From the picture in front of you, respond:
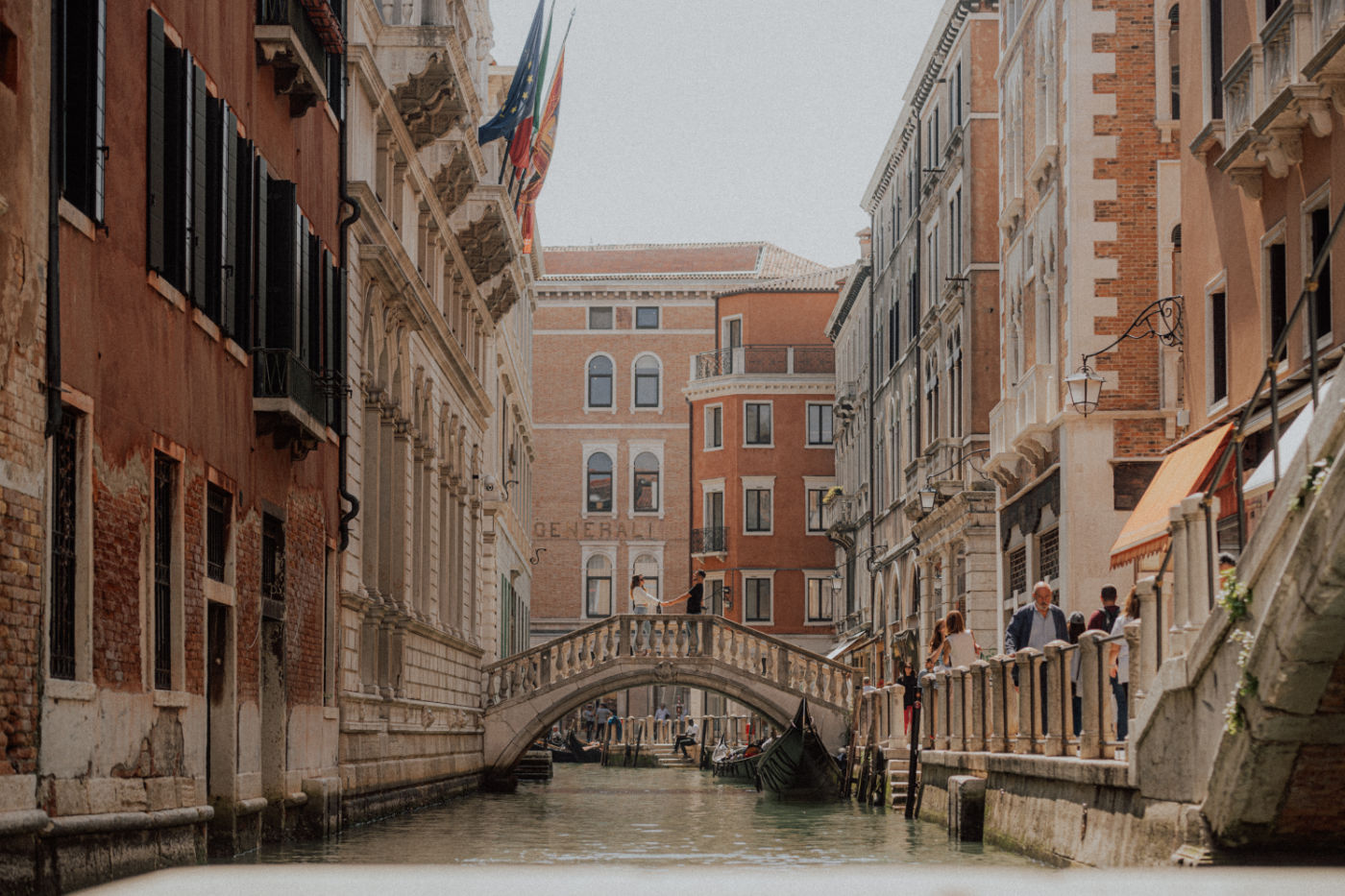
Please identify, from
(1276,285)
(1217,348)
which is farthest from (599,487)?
(1276,285)

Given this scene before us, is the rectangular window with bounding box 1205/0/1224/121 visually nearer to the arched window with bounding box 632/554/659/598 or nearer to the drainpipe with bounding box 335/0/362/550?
the drainpipe with bounding box 335/0/362/550

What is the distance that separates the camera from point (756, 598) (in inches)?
2077

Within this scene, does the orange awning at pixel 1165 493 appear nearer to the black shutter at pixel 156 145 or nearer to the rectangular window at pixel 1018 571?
the rectangular window at pixel 1018 571

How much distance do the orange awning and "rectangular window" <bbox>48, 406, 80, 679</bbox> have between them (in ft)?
25.9

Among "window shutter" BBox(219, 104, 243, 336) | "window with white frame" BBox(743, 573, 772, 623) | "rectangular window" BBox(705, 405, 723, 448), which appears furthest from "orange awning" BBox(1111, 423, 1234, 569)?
"rectangular window" BBox(705, 405, 723, 448)

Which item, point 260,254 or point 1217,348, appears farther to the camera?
point 1217,348

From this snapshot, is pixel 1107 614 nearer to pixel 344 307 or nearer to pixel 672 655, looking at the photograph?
pixel 344 307

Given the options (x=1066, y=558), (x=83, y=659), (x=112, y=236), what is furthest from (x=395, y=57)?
(x=83, y=659)

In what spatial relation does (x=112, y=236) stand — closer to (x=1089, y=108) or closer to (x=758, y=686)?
(x=1089, y=108)

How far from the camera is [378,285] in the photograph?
818 inches

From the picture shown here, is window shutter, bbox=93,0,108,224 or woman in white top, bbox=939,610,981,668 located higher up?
window shutter, bbox=93,0,108,224

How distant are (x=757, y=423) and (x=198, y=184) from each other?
4168 cm

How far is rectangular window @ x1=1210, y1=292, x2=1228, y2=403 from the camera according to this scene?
52.4 ft

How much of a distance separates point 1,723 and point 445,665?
18.4 metres
